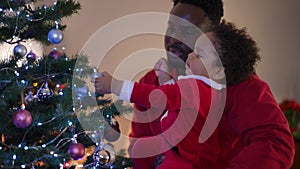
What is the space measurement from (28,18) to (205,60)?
45cm

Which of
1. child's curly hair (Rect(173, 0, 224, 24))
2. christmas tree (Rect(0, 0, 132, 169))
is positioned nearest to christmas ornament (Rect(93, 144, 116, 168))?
christmas tree (Rect(0, 0, 132, 169))

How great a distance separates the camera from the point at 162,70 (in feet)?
4.47

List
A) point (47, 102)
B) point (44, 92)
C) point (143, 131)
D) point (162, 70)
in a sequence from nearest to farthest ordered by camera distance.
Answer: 1. point (44, 92)
2. point (47, 102)
3. point (162, 70)
4. point (143, 131)

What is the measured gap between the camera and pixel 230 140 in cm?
122

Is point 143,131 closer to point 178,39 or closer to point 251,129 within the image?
point 178,39

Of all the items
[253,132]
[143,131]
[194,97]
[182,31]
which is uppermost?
[182,31]

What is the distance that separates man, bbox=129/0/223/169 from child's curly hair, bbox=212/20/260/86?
17 centimetres

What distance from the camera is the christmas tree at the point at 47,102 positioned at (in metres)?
0.99

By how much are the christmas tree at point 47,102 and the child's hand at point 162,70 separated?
0.76 ft

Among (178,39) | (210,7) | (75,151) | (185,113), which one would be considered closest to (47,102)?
(75,151)

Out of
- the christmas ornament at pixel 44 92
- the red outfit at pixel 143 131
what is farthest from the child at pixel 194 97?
the red outfit at pixel 143 131

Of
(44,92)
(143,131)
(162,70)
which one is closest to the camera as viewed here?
(44,92)

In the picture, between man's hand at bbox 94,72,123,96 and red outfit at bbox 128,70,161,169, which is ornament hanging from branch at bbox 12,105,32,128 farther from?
red outfit at bbox 128,70,161,169

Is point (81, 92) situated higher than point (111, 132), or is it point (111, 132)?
point (81, 92)
